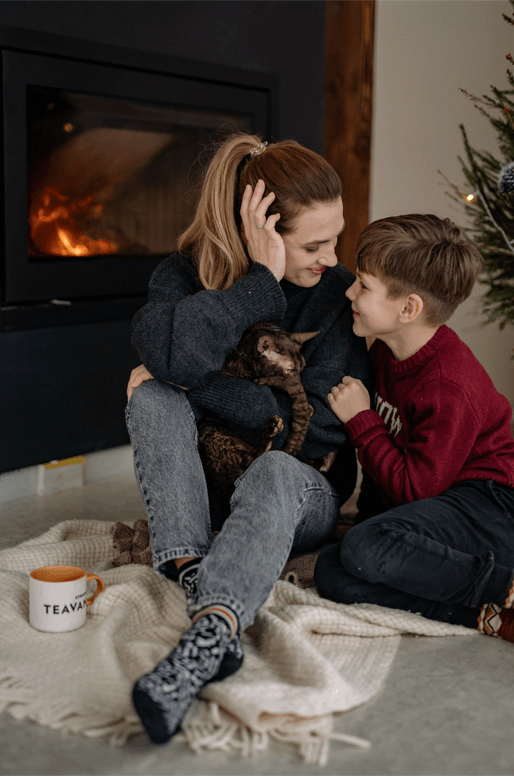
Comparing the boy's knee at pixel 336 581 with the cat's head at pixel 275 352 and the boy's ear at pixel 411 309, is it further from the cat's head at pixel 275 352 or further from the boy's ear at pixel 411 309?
the boy's ear at pixel 411 309

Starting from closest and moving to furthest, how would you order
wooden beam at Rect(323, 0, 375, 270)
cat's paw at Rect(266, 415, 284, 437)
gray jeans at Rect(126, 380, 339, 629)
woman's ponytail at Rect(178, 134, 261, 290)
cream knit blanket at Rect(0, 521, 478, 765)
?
cream knit blanket at Rect(0, 521, 478, 765)
gray jeans at Rect(126, 380, 339, 629)
cat's paw at Rect(266, 415, 284, 437)
woman's ponytail at Rect(178, 134, 261, 290)
wooden beam at Rect(323, 0, 375, 270)

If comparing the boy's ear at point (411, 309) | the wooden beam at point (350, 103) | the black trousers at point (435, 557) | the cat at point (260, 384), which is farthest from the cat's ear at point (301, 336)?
the wooden beam at point (350, 103)

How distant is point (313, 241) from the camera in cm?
179

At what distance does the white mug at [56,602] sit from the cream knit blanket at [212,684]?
0.03 metres

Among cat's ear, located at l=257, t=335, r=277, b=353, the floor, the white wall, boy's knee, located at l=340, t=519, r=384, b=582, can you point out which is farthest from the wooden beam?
the floor

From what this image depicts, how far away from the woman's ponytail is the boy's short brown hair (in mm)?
323

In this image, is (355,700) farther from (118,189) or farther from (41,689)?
(118,189)

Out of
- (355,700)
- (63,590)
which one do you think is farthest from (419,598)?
(63,590)

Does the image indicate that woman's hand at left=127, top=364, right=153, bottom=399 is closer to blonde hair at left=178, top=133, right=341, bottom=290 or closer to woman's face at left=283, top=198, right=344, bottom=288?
blonde hair at left=178, top=133, right=341, bottom=290

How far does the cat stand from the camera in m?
A: 1.74

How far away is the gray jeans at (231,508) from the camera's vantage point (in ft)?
A: 4.39

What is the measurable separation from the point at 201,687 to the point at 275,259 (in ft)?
3.18

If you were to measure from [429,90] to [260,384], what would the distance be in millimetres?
2715

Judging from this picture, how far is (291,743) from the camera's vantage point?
3.92 feet
